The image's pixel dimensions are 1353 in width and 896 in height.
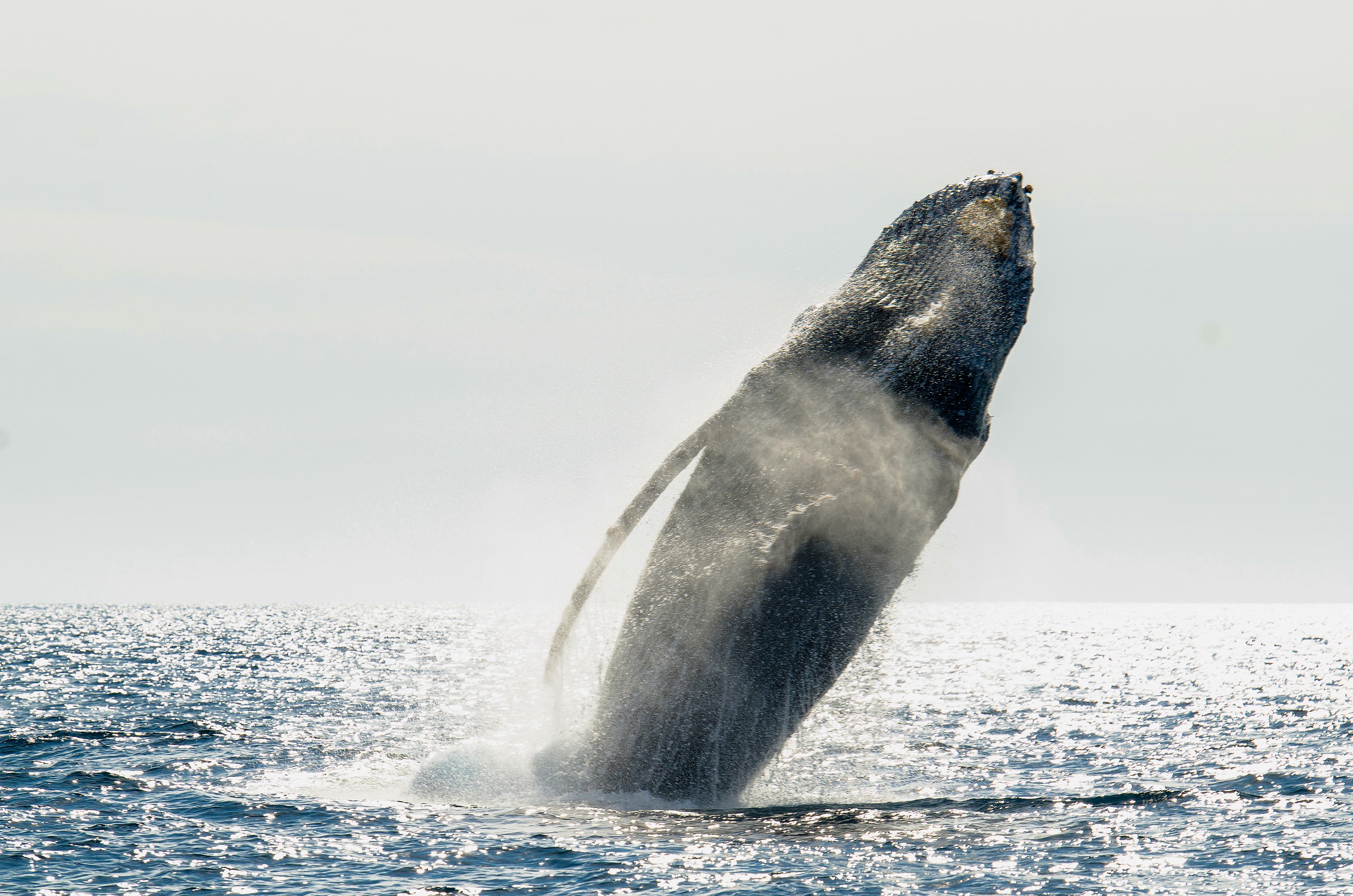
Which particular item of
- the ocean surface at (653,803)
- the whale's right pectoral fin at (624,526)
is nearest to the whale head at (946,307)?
the whale's right pectoral fin at (624,526)

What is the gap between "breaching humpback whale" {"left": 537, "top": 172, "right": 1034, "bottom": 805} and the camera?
35.4 ft

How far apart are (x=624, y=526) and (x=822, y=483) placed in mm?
2175

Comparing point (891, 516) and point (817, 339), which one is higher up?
point (817, 339)

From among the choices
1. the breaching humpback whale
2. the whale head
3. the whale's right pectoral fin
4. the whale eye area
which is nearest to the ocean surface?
the whale's right pectoral fin

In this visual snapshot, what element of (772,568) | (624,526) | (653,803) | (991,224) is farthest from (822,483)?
(653,803)

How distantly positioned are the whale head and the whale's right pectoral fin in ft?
4.34

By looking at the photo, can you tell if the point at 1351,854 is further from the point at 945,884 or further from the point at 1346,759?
the point at 1346,759

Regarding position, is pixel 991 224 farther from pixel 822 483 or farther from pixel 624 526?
pixel 624 526

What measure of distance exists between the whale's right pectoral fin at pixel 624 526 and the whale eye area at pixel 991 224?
3.11 metres

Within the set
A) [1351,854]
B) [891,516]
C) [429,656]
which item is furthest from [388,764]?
[429,656]

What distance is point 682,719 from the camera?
12023 millimetres

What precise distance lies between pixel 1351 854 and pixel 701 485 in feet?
30.5

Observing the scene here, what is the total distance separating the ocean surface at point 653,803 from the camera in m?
11.4

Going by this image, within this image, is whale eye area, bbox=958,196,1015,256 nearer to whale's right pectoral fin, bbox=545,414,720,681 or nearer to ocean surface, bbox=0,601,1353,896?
whale's right pectoral fin, bbox=545,414,720,681
